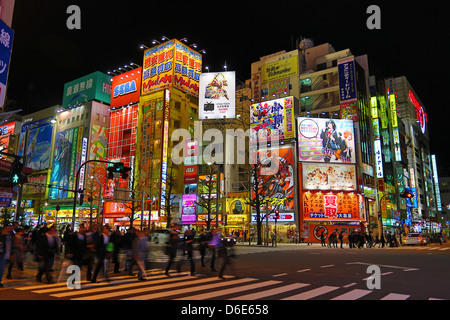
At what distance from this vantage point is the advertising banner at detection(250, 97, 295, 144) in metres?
47.9

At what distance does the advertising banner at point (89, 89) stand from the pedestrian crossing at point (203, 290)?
70.7 m

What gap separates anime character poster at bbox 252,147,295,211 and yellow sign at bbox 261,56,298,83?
21.0m

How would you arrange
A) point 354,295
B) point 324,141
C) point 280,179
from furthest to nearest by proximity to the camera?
point 324,141, point 280,179, point 354,295

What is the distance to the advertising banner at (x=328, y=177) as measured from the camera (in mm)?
46034

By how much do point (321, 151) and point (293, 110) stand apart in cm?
704

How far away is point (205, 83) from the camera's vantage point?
48656 mm

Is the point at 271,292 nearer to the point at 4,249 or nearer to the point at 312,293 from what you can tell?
the point at 312,293

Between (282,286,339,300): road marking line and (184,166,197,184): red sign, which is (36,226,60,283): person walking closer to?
(282,286,339,300): road marking line

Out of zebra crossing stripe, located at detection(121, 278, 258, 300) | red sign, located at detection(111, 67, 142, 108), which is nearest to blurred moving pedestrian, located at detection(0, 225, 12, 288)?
zebra crossing stripe, located at detection(121, 278, 258, 300)

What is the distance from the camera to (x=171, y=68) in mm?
62094

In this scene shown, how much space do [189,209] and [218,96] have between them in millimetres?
18073

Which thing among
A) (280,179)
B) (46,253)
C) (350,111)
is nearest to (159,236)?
(280,179)

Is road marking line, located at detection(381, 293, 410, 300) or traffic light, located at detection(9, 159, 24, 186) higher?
traffic light, located at detection(9, 159, 24, 186)
